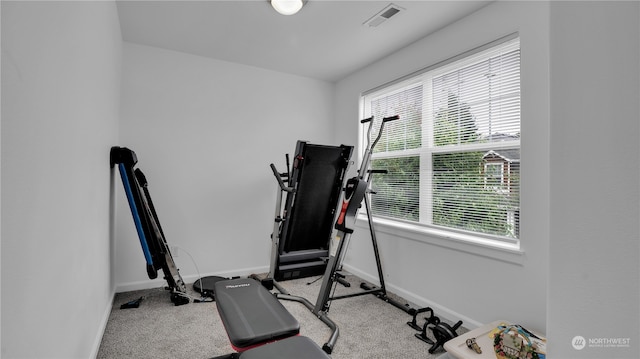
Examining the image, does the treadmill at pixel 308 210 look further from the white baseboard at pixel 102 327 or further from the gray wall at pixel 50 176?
the gray wall at pixel 50 176

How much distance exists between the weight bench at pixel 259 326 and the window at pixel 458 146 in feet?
6.12

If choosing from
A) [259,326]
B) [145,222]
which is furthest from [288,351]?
[145,222]

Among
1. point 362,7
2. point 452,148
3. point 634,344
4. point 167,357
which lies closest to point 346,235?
point 452,148

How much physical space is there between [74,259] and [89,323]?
2.23ft

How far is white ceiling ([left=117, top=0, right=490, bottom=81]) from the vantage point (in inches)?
99.7

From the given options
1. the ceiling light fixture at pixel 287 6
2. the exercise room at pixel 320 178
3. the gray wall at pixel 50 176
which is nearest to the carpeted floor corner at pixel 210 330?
the exercise room at pixel 320 178

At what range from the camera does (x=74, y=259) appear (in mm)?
1425

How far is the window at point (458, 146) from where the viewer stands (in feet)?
7.68

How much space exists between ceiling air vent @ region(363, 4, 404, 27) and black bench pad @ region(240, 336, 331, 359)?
8.58 ft

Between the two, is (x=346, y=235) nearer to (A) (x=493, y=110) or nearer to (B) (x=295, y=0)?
(A) (x=493, y=110)

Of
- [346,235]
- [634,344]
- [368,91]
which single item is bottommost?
[346,235]

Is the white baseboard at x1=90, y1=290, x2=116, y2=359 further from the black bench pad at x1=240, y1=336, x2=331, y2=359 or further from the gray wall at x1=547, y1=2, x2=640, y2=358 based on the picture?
the gray wall at x1=547, y1=2, x2=640, y2=358

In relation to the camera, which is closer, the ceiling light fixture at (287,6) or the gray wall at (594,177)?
the gray wall at (594,177)

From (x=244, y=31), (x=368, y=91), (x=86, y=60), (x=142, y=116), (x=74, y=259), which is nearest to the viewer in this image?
(x=74, y=259)
